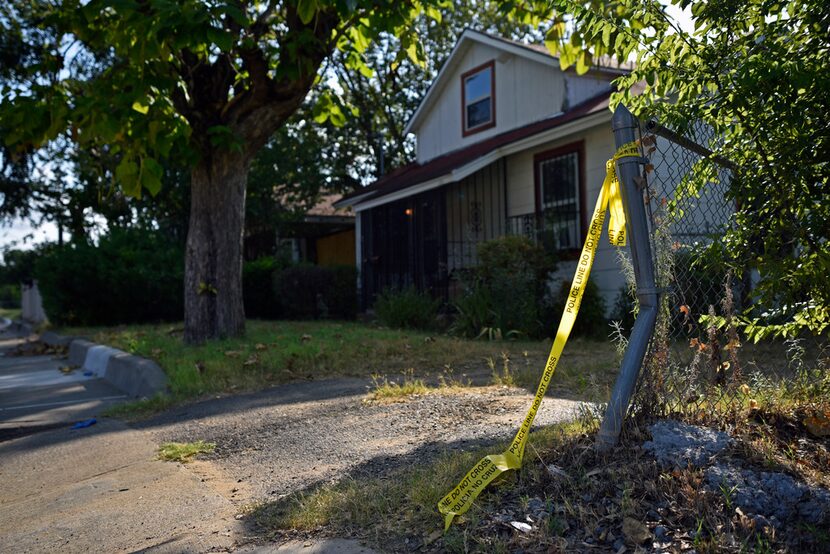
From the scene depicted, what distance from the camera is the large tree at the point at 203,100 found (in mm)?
7551

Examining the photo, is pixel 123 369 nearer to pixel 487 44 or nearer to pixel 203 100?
pixel 203 100

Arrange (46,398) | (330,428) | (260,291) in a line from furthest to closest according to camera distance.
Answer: (260,291) → (46,398) → (330,428)

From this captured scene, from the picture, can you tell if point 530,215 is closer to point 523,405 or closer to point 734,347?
point 523,405

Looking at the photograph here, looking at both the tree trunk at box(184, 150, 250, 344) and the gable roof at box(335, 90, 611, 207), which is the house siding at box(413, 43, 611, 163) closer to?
the gable roof at box(335, 90, 611, 207)

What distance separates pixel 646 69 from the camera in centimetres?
398

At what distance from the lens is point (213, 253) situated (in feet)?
30.9

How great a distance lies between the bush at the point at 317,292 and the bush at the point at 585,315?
6.52 m

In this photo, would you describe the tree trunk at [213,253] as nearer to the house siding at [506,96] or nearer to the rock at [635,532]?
the house siding at [506,96]

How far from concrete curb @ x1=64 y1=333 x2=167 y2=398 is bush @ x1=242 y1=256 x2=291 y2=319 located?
6.93m

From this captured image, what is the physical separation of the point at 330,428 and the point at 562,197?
344 inches

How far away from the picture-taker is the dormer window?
1569 cm

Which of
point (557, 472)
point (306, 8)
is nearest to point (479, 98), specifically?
point (306, 8)

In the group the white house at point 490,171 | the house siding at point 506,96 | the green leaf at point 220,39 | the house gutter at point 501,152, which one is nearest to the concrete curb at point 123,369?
the green leaf at point 220,39

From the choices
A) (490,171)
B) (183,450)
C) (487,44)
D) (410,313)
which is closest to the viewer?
(183,450)
